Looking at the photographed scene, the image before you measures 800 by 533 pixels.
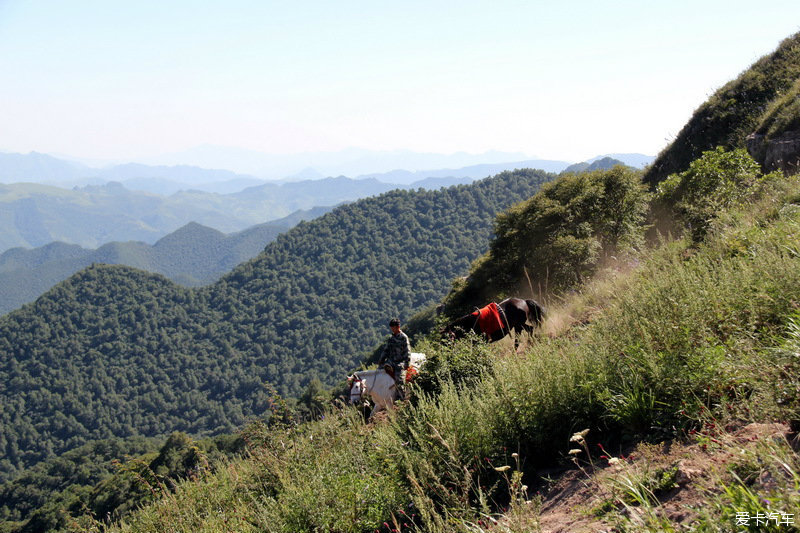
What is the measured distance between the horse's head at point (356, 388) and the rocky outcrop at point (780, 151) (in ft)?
37.9

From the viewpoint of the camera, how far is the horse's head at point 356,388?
27.2 feet

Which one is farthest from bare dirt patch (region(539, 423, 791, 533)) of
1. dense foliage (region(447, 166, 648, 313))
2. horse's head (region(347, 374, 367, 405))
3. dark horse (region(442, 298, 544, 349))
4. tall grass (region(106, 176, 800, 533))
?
dense foliage (region(447, 166, 648, 313))

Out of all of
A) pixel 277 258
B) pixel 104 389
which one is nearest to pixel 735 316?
pixel 104 389

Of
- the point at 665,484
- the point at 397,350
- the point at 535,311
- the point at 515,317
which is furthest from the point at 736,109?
the point at 665,484

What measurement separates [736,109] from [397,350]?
19.5m

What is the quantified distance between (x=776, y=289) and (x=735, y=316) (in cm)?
39

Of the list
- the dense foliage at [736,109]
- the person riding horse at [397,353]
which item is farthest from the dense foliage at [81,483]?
the dense foliage at [736,109]

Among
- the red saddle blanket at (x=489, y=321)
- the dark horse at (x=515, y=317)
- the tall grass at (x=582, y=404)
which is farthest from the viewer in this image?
the dark horse at (x=515, y=317)

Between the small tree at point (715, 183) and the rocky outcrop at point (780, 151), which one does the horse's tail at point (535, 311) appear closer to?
the small tree at point (715, 183)

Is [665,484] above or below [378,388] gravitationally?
above

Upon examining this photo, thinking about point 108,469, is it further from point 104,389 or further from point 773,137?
point 773,137

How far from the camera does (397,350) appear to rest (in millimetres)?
7898

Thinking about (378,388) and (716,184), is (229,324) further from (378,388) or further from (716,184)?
(716,184)

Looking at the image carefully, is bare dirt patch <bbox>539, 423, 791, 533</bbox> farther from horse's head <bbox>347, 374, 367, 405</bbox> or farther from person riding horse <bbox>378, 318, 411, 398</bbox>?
horse's head <bbox>347, 374, 367, 405</bbox>
